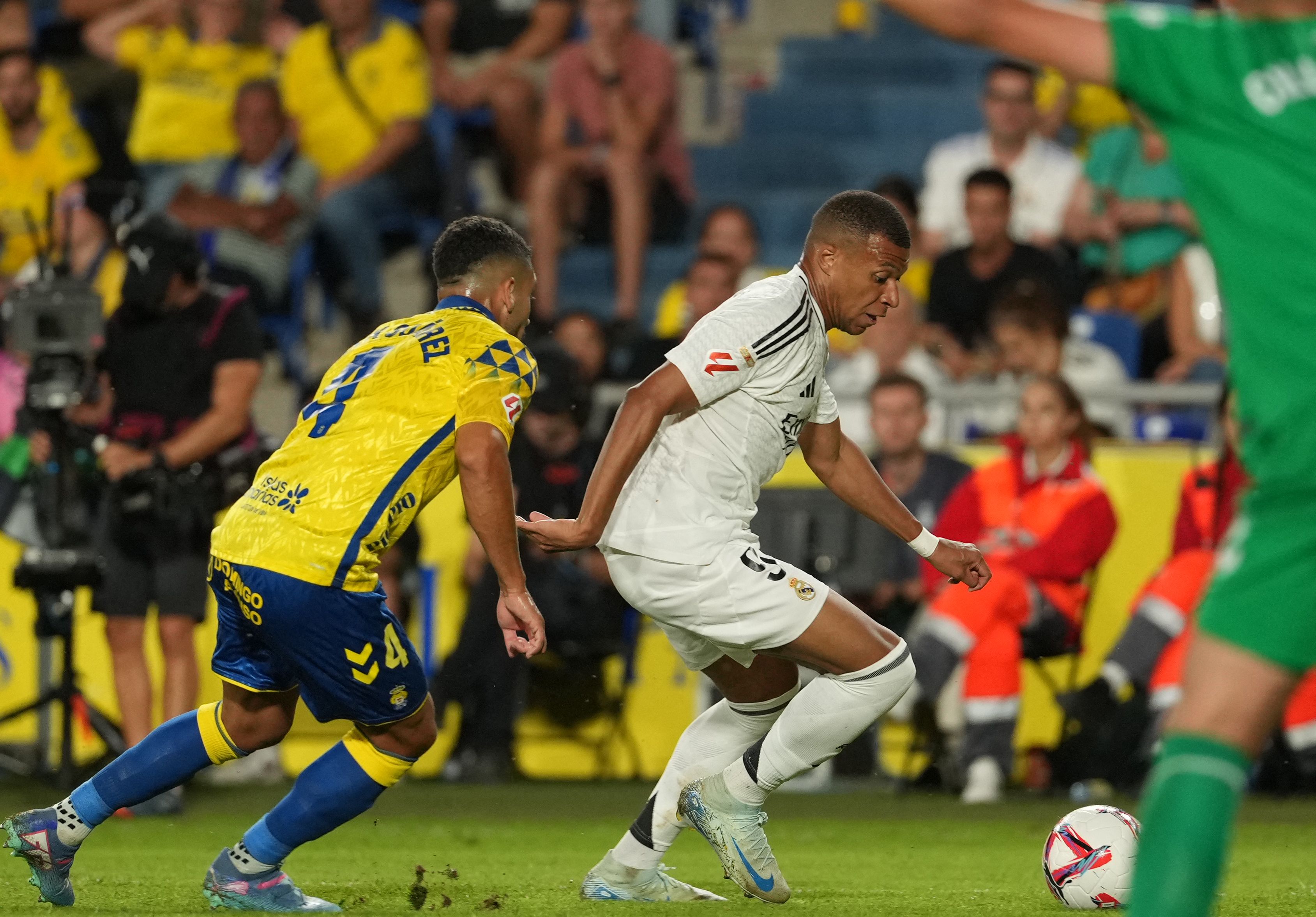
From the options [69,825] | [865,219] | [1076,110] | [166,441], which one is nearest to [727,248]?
[1076,110]

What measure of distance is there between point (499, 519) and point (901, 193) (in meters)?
7.15

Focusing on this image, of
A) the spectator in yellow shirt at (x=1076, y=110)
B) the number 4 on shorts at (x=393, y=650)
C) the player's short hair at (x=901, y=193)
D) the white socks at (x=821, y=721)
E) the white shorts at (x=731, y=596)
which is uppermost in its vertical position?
the spectator in yellow shirt at (x=1076, y=110)

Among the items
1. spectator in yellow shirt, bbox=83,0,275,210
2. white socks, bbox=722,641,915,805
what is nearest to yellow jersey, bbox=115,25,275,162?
spectator in yellow shirt, bbox=83,0,275,210

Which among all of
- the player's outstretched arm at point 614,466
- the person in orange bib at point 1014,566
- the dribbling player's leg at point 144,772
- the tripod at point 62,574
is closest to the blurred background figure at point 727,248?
the person in orange bib at point 1014,566

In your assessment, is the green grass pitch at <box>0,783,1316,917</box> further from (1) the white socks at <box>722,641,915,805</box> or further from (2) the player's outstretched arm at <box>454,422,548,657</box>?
(2) the player's outstretched arm at <box>454,422,548,657</box>

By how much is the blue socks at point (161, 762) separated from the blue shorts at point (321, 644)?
199 millimetres

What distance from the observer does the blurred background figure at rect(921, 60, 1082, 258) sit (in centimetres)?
1221

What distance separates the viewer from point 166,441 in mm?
8891

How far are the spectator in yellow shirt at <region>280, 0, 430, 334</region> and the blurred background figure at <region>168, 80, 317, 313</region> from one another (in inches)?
12.8

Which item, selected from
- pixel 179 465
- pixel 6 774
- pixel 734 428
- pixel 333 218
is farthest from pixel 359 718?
pixel 333 218

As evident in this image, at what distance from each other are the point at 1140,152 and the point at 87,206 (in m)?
6.88

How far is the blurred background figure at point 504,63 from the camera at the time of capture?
13.6m

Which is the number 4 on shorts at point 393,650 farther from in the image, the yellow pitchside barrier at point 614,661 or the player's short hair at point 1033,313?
the player's short hair at point 1033,313

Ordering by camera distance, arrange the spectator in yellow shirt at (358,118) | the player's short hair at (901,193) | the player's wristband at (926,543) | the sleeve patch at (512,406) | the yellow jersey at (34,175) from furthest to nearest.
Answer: the spectator in yellow shirt at (358,118)
the yellow jersey at (34,175)
the player's short hair at (901,193)
the player's wristband at (926,543)
the sleeve patch at (512,406)
